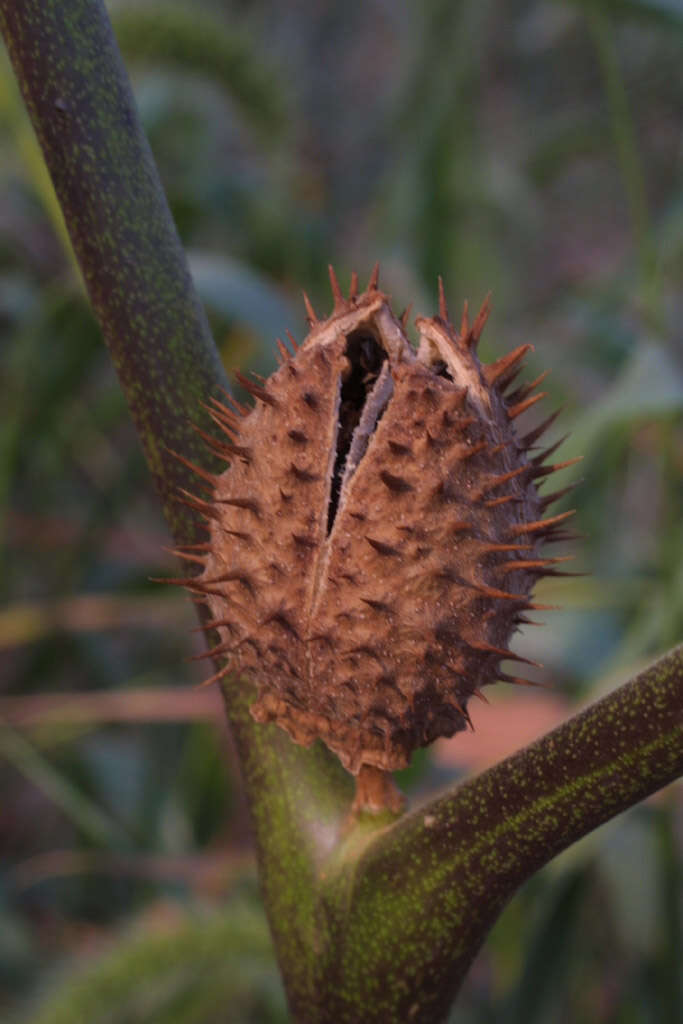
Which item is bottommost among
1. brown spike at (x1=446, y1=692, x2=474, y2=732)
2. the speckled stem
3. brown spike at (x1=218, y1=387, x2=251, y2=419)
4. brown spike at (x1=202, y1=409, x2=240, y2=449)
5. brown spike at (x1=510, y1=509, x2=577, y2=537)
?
brown spike at (x1=446, y1=692, x2=474, y2=732)

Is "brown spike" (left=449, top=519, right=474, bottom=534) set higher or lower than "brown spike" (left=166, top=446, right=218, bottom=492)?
lower

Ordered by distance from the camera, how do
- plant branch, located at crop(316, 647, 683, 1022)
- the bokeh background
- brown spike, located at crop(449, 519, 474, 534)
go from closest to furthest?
1. plant branch, located at crop(316, 647, 683, 1022)
2. brown spike, located at crop(449, 519, 474, 534)
3. the bokeh background

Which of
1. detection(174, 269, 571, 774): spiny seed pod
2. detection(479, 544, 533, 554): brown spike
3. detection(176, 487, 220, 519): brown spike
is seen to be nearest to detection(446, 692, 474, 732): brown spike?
detection(174, 269, 571, 774): spiny seed pod

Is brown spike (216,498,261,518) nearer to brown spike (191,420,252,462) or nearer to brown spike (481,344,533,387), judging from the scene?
brown spike (191,420,252,462)

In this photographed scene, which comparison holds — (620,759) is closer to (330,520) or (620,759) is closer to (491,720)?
(330,520)

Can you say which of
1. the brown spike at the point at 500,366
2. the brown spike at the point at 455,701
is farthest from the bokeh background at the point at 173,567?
the brown spike at the point at 455,701

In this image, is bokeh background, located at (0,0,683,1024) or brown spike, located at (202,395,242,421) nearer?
brown spike, located at (202,395,242,421)

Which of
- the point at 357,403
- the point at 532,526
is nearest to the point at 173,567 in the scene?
the point at 357,403
